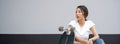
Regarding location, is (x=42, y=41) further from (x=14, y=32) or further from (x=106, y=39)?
(x=106, y=39)

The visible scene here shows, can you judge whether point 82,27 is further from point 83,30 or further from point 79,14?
point 79,14

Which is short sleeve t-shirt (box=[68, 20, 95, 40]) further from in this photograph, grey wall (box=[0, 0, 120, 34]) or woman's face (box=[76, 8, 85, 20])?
grey wall (box=[0, 0, 120, 34])

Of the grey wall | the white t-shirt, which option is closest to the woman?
the white t-shirt

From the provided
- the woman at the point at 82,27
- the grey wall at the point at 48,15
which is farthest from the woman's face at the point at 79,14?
the grey wall at the point at 48,15

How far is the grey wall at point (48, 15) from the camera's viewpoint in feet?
11.7

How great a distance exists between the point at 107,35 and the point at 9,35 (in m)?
1.70

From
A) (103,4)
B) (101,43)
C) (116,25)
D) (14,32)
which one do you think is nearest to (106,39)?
(116,25)

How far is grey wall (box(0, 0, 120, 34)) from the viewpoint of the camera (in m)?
3.56

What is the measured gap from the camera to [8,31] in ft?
11.8

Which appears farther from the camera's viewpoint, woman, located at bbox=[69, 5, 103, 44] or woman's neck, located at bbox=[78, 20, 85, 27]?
woman's neck, located at bbox=[78, 20, 85, 27]

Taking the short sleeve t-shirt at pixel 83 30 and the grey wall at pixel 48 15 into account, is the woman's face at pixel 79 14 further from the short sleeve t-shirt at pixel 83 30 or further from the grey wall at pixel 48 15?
the grey wall at pixel 48 15

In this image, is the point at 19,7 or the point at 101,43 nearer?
the point at 101,43

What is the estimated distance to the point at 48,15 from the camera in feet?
11.8

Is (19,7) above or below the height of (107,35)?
above
